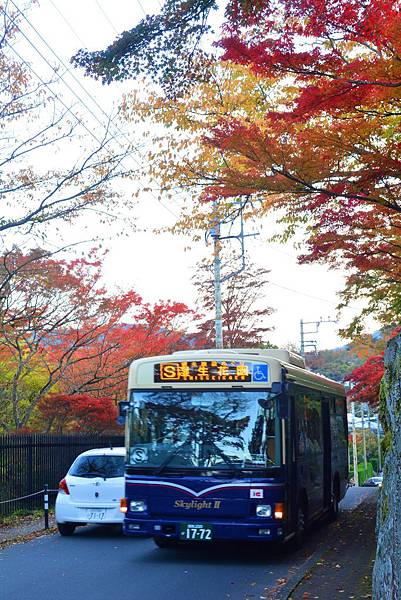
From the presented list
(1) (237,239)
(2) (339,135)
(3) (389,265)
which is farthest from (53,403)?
(2) (339,135)

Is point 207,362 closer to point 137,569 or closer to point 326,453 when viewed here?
point 137,569

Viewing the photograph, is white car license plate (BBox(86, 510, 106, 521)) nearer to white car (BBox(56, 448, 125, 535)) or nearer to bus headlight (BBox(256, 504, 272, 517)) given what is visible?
white car (BBox(56, 448, 125, 535))

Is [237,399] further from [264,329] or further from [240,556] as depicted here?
[264,329]

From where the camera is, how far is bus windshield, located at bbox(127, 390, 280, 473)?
1098cm

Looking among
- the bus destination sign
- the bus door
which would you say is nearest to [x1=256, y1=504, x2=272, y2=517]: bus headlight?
the bus destination sign

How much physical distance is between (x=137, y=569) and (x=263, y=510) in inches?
79.7

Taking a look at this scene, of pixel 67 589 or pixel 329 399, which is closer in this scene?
pixel 67 589

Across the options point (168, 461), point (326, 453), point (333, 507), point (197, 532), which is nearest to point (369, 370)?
point (333, 507)

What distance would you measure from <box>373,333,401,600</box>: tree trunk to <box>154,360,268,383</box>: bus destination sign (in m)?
5.07

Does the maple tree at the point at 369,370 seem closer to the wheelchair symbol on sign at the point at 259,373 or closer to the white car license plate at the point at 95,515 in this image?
the white car license plate at the point at 95,515

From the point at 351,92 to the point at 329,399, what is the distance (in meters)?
8.75

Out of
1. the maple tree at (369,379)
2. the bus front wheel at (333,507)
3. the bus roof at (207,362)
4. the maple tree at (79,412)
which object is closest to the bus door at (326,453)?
the bus front wheel at (333,507)

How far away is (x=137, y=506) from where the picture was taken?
11.4 m

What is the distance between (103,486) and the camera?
14.5 meters
